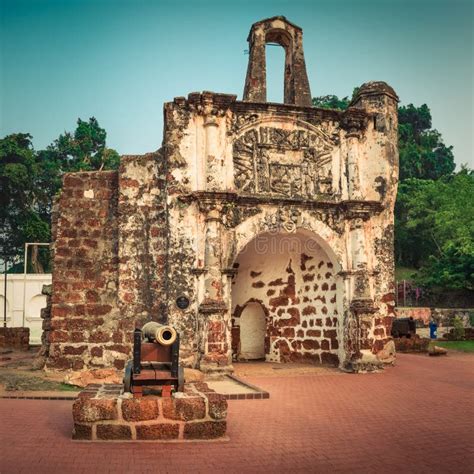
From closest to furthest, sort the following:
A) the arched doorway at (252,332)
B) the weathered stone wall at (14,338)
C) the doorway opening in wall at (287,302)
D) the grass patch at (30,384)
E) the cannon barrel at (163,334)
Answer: the cannon barrel at (163,334)
the grass patch at (30,384)
the doorway opening in wall at (287,302)
the arched doorway at (252,332)
the weathered stone wall at (14,338)

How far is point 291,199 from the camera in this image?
1240 centimetres

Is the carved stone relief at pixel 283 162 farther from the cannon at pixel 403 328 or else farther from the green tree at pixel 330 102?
the green tree at pixel 330 102

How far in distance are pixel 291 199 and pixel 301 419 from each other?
614cm

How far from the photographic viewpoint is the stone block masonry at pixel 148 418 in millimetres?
5863

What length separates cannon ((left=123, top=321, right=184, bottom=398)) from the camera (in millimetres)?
6387

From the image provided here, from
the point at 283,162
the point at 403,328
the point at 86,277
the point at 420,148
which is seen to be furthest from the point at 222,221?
the point at 420,148

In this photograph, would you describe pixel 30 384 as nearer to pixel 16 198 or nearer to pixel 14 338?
pixel 14 338

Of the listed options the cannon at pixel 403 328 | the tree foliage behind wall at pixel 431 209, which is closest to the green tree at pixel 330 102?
the tree foliage behind wall at pixel 431 209

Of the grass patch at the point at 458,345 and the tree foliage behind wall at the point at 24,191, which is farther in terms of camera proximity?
the tree foliage behind wall at the point at 24,191

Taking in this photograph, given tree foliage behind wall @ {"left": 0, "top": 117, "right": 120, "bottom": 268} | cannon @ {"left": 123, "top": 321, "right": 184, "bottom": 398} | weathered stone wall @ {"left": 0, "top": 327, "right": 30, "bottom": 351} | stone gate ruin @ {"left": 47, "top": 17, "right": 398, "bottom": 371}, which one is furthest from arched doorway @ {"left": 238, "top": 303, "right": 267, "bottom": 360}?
tree foliage behind wall @ {"left": 0, "top": 117, "right": 120, "bottom": 268}

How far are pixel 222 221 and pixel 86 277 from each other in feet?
10.4

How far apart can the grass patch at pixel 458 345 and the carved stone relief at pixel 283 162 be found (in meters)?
9.69

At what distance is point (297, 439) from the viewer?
608cm

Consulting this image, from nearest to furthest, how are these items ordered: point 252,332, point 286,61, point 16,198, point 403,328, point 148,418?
point 148,418 → point 286,61 → point 252,332 → point 403,328 → point 16,198
